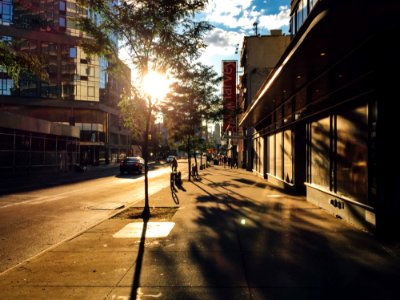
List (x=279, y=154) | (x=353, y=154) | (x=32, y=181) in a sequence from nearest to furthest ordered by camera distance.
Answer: (x=353, y=154) → (x=279, y=154) → (x=32, y=181)

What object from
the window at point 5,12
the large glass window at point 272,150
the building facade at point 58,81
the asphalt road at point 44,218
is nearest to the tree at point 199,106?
the large glass window at point 272,150

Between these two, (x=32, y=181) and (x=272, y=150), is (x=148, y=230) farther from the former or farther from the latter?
(x=32, y=181)

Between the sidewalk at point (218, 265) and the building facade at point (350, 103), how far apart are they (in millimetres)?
997

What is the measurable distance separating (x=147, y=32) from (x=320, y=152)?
6616 mm

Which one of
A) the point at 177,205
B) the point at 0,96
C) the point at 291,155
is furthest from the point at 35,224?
the point at 0,96

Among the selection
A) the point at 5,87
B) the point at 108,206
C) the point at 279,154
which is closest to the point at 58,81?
the point at 5,87

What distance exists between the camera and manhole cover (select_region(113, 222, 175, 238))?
28.7 feet

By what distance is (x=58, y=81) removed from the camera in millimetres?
64438

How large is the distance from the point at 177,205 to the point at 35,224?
A: 4.74 m

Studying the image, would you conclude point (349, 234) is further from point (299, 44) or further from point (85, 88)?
point (85, 88)

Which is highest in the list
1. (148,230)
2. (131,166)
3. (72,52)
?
(72,52)

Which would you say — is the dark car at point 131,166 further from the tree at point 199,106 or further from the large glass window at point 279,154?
the large glass window at point 279,154

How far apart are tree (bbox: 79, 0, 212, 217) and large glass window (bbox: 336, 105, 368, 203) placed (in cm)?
518

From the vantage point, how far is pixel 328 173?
1184 cm
